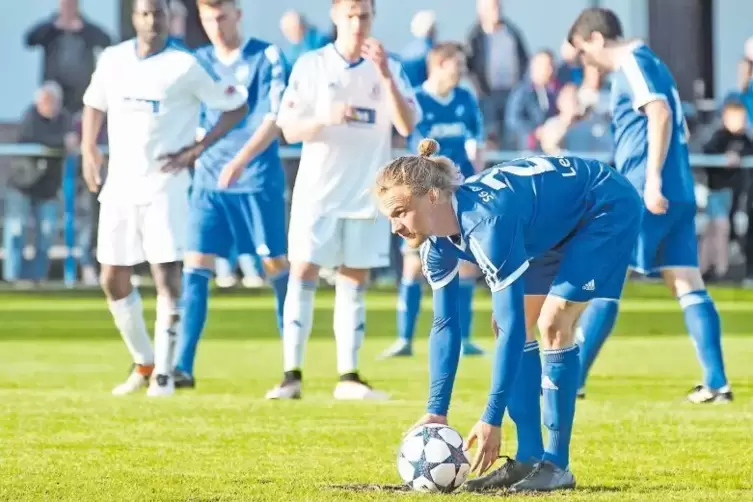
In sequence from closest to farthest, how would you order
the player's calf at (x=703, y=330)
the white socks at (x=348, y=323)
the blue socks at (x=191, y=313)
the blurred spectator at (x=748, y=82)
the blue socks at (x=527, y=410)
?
the blue socks at (x=527, y=410) < the player's calf at (x=703, y=330) < the white socks at (x=348, y=323) < the blue socks at (x=191, y=313) < the blurred spectator at (x=748, y=82)

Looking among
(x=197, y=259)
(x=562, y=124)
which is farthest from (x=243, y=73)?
(x=562, y=124)

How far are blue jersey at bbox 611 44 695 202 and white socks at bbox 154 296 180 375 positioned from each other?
266 centimetres

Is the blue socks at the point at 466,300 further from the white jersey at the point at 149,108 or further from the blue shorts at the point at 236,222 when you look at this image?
the white jersey at the point at 149,108

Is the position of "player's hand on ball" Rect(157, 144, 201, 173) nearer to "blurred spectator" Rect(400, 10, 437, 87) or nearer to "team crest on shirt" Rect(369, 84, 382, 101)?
"team crest on shirt" Rect(369, 84, 382, 101)

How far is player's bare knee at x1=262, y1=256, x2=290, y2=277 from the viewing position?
36.1 feet

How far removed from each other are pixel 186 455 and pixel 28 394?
2807mm

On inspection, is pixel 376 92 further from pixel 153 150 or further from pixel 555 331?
pixel 555 331


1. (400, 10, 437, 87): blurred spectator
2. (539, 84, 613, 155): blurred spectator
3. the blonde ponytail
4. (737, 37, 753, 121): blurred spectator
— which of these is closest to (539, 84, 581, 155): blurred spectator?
(539, 84, 613, 155): blurred spectator

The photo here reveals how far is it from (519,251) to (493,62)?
13.6 m

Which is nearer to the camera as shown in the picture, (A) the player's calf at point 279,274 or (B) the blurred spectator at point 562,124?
(A) the player's calf at point 279,274

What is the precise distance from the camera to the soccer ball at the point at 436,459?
21.2 ft

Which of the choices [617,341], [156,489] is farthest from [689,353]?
[156,489]

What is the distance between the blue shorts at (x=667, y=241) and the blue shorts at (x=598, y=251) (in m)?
2.80

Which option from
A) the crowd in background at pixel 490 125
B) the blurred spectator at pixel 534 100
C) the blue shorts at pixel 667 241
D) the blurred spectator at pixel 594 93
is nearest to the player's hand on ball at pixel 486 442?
the blue shorts at pixel 667 241
